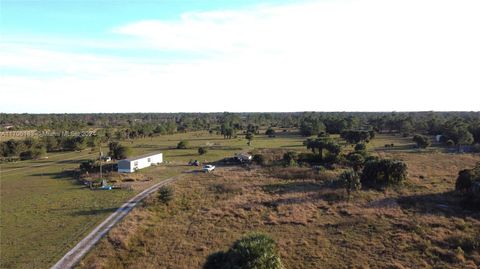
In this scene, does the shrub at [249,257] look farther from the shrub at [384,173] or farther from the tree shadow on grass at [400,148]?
the tree shadow on grass at [400,148]

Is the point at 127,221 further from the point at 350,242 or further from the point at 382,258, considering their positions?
the point at 382,258

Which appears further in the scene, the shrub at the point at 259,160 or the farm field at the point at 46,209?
the shrub at the point at 259,160

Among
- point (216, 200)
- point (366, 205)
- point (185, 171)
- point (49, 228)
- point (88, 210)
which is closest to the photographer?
point (49, 228)

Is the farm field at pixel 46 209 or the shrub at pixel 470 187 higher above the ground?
the shrub at pixel 470 187

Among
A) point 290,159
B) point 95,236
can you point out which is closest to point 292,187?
point 290,159

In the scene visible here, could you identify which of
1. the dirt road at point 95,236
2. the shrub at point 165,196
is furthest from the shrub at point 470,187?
the dirt road at point 95,236

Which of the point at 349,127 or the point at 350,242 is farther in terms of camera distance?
the point at 349,127

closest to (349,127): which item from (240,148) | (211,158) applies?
(240,148)

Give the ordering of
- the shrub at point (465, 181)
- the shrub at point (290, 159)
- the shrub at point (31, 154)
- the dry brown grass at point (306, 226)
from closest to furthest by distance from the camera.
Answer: the dry brown grass at point (306, 226) → the shrub at point (465, 181) → the shrub at point (290, 159) → the shrub at point (31, 154)

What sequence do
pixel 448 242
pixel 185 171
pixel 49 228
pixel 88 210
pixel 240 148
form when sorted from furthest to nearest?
pixel 240 148
pixel 185 171
pixel 88 210
pixel 49 228
pixel 448 242
